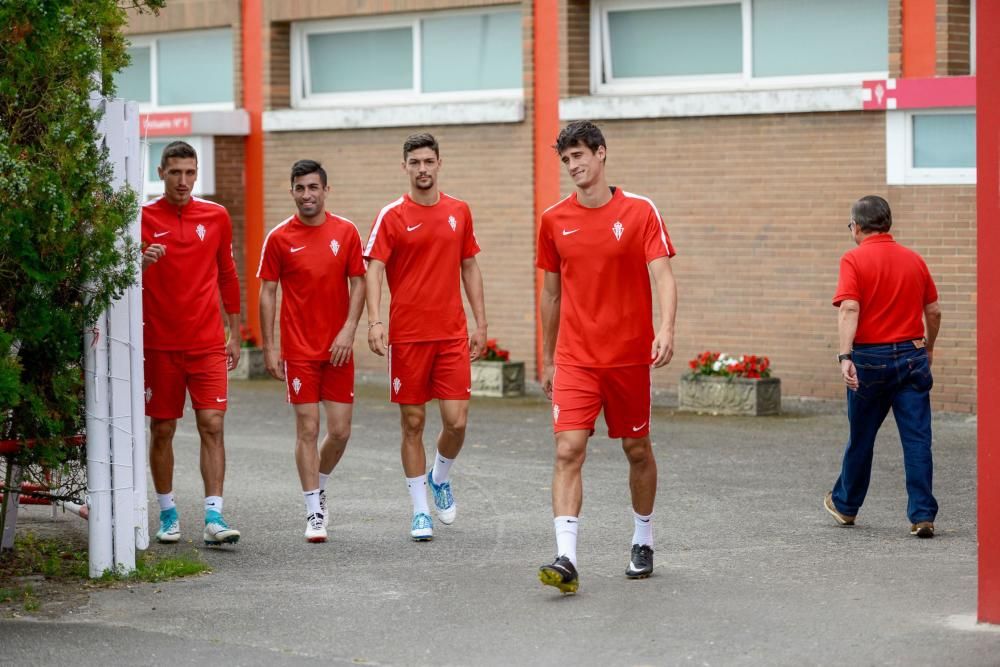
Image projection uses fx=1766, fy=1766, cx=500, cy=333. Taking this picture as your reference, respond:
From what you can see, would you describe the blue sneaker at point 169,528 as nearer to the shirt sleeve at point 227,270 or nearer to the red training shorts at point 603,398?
the shirt sleeve at point 227,270

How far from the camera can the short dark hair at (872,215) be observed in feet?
31.3

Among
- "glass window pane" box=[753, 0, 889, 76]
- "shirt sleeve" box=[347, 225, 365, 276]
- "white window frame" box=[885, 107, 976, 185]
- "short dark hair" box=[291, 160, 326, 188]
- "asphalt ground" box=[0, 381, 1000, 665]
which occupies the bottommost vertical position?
"asphalt ground" box=[0, 381, 1000, 665]

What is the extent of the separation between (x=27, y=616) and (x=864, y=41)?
10387 mm

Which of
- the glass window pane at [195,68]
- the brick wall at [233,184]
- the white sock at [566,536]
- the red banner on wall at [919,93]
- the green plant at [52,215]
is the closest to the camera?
the green plant at [52,215]

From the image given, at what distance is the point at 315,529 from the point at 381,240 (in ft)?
5.20

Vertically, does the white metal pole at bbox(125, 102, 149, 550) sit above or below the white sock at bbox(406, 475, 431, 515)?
above

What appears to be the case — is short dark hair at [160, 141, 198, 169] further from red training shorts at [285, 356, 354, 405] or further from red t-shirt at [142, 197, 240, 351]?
red training shorts at [285, 356, 354, 405]

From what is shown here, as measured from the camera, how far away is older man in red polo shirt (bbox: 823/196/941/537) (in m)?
9.41

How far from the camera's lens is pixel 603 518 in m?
10.1

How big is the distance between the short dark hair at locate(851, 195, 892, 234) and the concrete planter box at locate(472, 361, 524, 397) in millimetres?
7671

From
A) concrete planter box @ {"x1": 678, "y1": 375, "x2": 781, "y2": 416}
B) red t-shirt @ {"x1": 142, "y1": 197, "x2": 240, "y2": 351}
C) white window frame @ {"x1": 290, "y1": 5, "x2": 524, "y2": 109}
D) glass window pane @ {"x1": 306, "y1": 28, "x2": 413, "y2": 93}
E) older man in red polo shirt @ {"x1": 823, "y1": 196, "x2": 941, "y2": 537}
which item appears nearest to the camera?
red t-shirt @ {"x1": 142, "y1": 197, "x2": 240, "y2": 351}

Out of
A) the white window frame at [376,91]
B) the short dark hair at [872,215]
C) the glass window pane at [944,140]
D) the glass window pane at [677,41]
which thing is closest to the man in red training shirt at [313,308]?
the short dark hair at [872,215]

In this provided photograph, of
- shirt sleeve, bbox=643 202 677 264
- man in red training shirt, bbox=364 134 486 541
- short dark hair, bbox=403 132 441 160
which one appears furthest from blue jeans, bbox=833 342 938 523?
short dark hair, bbox=403 132 441 160

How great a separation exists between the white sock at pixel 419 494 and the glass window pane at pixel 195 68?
39.2ft
